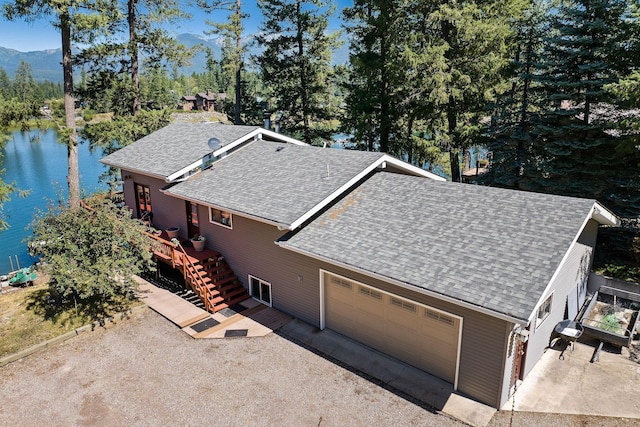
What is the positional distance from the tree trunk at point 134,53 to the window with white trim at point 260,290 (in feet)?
49.7

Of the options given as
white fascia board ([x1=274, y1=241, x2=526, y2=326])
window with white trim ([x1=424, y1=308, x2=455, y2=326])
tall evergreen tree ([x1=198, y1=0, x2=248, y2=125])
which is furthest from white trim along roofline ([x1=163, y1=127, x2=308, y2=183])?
window with white trim ([x1=424, y1=308, x2=455, y2=326])

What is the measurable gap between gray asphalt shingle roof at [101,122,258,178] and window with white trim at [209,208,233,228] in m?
2.36

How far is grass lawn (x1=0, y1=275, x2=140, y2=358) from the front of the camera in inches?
470

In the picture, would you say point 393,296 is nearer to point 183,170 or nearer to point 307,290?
point 307,290

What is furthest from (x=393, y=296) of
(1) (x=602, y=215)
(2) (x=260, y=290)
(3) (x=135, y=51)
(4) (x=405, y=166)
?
(3) (x=135, y=51)

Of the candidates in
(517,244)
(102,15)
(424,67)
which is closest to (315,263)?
(517,244)

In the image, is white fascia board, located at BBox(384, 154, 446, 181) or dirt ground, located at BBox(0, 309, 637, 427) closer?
dirt ground, located at BBox(0, 309, 637, 427)

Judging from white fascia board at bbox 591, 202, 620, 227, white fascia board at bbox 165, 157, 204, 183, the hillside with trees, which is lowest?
white fascia board at bbox 591, 202, 620, 227

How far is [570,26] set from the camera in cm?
1630

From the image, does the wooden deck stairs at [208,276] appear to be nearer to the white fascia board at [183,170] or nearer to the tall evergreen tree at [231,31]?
the white fascia board at [183,170]

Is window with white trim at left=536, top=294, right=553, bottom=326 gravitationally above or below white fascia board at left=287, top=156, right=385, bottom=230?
below

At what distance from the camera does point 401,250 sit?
33.8 ft

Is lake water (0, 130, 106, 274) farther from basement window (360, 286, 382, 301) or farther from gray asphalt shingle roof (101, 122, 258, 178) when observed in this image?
basement window (360, 286, 382, 301)

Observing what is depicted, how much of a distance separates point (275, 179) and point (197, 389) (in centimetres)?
708
